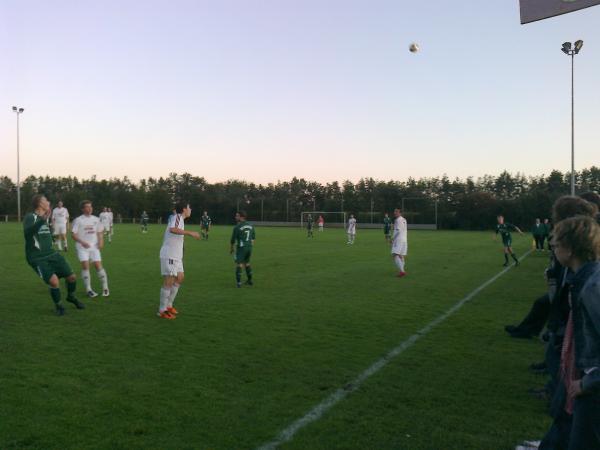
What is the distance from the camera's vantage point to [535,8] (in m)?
5.59

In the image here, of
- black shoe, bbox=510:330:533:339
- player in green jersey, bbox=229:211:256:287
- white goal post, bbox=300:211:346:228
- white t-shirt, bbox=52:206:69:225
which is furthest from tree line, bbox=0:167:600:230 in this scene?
black shoe, bbox=510:330:533:339

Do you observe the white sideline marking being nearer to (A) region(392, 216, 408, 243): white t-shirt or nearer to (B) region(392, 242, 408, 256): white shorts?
(B) region(392, 242, 408, 256): white shorts

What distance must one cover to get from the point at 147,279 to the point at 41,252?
17.2 feet

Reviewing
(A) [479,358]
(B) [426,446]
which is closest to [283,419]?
(B) [426,446]

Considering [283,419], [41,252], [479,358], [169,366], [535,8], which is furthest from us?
[41,252]

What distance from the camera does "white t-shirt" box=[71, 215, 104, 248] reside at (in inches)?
430

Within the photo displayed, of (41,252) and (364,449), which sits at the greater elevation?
(41,252)

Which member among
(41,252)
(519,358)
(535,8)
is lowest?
(519,358)

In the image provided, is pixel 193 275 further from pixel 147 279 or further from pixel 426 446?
pixel 426 446

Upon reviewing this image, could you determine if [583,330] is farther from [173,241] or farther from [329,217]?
[329,217]

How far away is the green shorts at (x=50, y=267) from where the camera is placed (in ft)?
28.9

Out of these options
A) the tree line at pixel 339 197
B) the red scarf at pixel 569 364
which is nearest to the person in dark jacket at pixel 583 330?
the red scarf at pixel 569 364

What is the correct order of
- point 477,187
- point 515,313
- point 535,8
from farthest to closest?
point 477,187 < point 515,313 < point 535,8

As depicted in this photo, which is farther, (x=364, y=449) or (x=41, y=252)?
(x=41, y=252)
